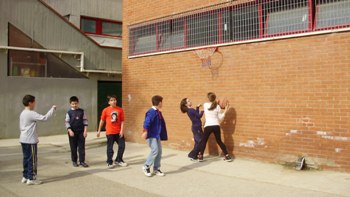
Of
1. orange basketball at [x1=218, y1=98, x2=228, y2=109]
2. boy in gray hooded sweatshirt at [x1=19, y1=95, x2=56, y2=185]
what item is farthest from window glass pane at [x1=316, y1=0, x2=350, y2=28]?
boy in gray hooded sweatshirt at [x1=19, y1=95, x2=56, y2=185]

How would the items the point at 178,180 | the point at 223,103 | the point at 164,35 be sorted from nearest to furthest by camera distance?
the point at 178,180, the point at 223,103, the point at 164,35

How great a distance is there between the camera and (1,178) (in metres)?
7.83

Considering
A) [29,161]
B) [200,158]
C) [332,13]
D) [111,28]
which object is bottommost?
[200,158]

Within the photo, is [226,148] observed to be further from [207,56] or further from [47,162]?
[47,162]

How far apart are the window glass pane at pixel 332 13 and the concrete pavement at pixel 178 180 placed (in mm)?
3063

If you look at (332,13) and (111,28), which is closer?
(332,13)

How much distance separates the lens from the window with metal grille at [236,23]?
332 inches

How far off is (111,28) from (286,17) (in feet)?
41.6

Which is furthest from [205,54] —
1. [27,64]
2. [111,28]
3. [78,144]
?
[111,28]

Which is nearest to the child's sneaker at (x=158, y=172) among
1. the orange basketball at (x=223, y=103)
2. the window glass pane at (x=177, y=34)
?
the orange basketball at (x=223, y=103)

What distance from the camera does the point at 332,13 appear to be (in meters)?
8.27

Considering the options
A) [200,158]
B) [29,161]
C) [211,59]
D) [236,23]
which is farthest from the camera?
[211,59]

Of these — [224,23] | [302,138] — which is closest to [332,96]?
[302,138]

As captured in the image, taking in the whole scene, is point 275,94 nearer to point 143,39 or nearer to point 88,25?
point 143,39
